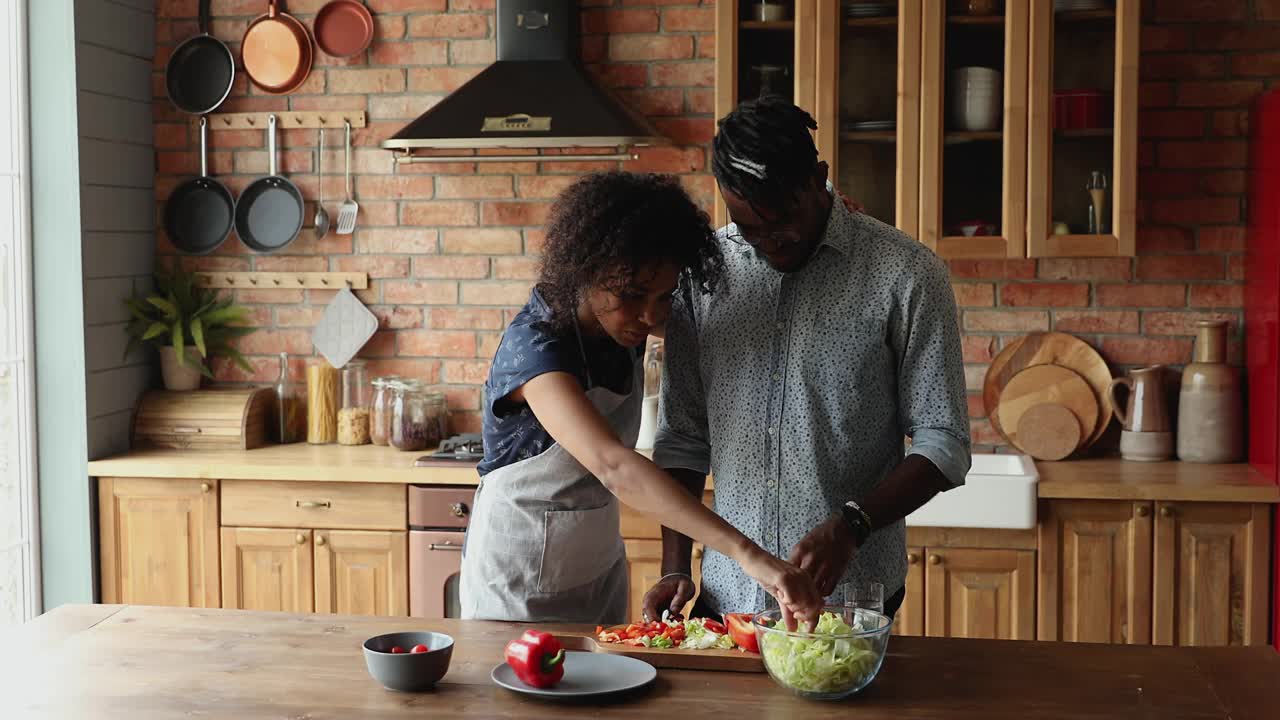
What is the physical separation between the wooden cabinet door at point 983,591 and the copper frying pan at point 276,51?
237cm

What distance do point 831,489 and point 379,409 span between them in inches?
85.5

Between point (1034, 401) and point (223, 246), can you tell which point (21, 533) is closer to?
point (223, 246)

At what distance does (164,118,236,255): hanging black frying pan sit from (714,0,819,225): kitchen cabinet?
5.34 ft

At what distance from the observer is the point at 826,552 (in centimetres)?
190

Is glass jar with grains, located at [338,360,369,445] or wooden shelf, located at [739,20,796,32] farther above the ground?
wooden shelf, located at [739,20,796,32]

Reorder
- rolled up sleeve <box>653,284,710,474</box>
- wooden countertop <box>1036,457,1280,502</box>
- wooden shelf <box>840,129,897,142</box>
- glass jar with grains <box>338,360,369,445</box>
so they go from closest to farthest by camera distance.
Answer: rolled up sleeve <box>653,284,710,474</box>, wooden countertop <box>1036,457,1280,502</box>, wooden shelf <box>840,129,897,142</box>, glass jar with grains <box>338,360,369,445</box>

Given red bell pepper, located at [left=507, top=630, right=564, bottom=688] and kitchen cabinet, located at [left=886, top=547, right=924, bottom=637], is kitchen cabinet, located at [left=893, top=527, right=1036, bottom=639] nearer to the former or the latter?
kitchen cabinet, located at [left=886, top=547, right=924, bottom=637]

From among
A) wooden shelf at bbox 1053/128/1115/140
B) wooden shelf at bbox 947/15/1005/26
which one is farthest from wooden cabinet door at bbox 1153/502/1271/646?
wooden shelf at bbox 947/15/1005/26

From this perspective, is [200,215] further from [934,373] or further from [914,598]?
[934,373]

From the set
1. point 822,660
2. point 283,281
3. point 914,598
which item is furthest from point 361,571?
point 822,660

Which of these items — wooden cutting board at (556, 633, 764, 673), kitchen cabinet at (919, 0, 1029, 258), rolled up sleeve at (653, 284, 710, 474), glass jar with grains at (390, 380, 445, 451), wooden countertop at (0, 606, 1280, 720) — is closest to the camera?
wooden countertop at (0, 606, 1280, 720)

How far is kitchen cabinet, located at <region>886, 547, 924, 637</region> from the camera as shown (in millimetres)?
3373

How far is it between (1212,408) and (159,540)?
9.64 ft

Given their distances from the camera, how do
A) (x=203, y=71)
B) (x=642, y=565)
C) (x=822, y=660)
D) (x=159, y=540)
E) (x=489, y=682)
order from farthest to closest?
(x=203, y=71), (x=159, y=540), (x=642, y=565), (x=489, y=682), (x=822, y=660)
